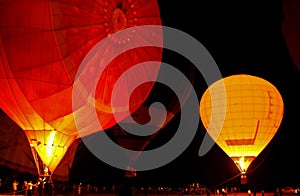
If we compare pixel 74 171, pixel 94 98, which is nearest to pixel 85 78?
pixel 94 98

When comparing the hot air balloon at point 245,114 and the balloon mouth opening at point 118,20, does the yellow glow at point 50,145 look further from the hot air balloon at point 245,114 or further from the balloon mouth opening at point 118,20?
the hot air balloon at point 245,114

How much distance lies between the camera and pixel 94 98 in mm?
9438

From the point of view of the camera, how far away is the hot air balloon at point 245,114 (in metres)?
12.9

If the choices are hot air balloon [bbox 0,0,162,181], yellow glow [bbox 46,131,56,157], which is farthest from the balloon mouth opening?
yellow glow [bbox 46,131,56,157]

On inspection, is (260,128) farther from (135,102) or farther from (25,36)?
(25,36)

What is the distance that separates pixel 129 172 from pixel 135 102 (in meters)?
2.27

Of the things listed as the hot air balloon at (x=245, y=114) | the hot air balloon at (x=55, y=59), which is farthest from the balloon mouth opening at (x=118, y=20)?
the hot air balloon at (x=245, y=114)

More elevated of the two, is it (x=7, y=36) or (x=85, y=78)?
(x=7, y=36)

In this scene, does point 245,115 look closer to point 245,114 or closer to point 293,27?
point 245,114

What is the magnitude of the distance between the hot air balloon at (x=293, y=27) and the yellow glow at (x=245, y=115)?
7.79m

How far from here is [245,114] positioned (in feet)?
42.6

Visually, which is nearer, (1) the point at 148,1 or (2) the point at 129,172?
(1) the point at 148,1

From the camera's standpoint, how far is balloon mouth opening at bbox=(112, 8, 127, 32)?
9586 mm

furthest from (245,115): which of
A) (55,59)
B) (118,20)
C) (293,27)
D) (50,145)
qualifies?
(293,27)
